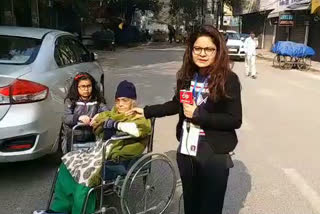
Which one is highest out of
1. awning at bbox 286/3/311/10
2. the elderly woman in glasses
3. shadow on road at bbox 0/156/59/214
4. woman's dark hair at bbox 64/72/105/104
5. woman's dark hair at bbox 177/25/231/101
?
awning at bbox 286/3/311/10

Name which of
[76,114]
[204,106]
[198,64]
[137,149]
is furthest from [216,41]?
[76,114]

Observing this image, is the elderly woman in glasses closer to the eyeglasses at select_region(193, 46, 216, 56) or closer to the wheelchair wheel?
the wheelchair wheel

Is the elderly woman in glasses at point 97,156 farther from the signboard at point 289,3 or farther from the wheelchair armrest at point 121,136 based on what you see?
the signboard at point 289,3

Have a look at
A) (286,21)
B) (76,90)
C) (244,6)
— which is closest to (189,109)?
(76,90)

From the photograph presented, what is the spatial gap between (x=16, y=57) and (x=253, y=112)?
5.39 meters

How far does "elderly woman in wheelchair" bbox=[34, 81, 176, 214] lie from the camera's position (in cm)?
333

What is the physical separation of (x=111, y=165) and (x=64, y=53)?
9.36ft

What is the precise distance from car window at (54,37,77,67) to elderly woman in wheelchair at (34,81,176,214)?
2.07m

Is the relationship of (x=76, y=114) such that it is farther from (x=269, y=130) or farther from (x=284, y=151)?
(x=269, y=130)

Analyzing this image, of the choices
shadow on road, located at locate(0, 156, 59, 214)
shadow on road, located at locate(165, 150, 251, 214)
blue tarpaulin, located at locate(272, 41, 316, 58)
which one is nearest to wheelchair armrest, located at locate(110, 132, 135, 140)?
shadow on road, located at locate(165, 150, 251, 214)

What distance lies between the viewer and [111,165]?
3.50 metres

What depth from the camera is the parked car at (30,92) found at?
4.43 m

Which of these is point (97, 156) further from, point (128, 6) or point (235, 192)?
point (128, 6)

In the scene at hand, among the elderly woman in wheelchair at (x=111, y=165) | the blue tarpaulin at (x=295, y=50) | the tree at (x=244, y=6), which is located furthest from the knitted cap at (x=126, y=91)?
the tree at (x=244, y=6)
